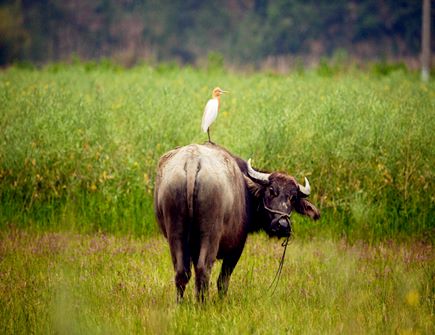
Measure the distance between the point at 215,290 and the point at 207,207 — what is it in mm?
1750

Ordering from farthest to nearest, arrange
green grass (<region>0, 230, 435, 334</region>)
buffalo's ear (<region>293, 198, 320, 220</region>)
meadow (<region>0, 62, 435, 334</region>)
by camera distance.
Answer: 1. buffalo's ear (<region>293, 198, 320, 220</region>)
2. meadow (<region>0, 62, 435, 334</region>)
3. green grass (<region>0, 230, 435, 334</region>)

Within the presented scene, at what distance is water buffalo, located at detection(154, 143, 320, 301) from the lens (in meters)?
6.36

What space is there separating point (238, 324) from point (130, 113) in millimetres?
8057

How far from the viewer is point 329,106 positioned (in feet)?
39.1

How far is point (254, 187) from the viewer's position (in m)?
7.44

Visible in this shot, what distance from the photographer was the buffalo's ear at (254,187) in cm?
741

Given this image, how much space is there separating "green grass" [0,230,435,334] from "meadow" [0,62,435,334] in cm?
3

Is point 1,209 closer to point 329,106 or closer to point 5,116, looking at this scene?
point 5,116

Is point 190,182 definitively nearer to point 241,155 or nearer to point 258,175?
point 258,175

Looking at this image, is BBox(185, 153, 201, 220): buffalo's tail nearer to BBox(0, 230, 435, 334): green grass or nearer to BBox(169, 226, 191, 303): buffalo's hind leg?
BBox(169, 226, 191, 303): buffalo's hind leg

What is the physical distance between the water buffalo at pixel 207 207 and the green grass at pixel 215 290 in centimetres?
40

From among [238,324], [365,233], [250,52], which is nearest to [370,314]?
[238,324]

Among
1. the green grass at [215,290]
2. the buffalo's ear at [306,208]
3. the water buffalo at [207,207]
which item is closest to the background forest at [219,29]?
the green grass at [215,290]

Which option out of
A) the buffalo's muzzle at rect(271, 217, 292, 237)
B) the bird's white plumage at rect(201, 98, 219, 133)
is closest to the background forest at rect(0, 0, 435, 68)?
the bird's white plumage at rect(201, 98, 219, 133)
